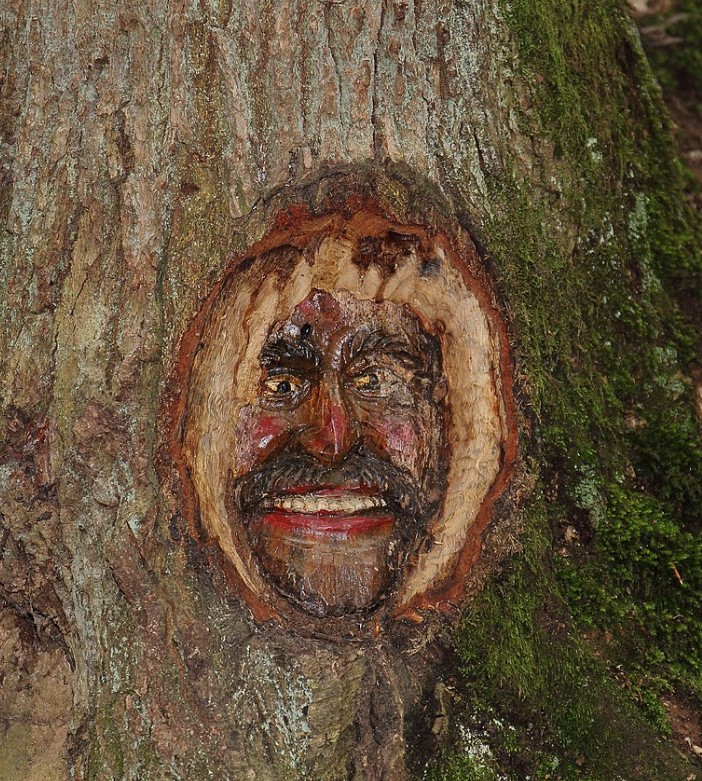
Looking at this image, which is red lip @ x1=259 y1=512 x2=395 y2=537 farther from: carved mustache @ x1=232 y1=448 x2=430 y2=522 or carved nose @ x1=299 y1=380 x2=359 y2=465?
carved nose @ x1=299 y1=380 x2=359 y2=465

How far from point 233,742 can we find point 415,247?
1.44 metres

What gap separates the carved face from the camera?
8.26ft

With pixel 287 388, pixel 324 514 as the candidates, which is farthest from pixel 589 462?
pixel 287 388

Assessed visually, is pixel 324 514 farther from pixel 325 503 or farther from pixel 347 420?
pixel 347 420

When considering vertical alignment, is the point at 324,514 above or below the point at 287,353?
below

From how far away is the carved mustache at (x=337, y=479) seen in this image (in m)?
2.56

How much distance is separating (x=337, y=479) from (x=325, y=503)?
0.08 metres

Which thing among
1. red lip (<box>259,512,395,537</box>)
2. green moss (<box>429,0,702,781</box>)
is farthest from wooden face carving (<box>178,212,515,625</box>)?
green moss (<box>429,0,702,781</box>)

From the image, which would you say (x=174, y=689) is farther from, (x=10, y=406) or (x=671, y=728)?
(x=671, y=728)

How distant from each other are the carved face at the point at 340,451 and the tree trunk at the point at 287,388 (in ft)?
0.16

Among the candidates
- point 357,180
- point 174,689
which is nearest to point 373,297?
point 357,180

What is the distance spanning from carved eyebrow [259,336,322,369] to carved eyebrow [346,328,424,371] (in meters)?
0.12

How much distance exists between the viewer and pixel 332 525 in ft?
8.41

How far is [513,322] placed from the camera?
251 cm
